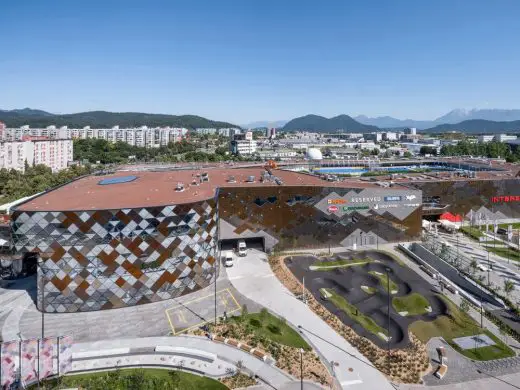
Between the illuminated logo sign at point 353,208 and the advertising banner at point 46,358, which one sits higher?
the illuminated logo sign at point 353,208

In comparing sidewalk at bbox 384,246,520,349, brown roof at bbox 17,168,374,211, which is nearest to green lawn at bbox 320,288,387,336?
sidewalk at bbox 384,246,520,349

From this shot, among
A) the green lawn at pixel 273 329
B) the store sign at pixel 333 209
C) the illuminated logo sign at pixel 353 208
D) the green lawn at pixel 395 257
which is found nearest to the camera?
the green lawn at pixel 273 329

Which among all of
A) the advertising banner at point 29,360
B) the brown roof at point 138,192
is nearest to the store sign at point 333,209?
the brown roof at point 138,192

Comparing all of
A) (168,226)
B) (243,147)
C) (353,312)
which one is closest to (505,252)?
(353,312)

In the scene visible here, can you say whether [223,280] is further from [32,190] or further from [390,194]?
[32,190]

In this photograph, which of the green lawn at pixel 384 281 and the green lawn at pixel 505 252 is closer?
the green lawn at pixel 384 281

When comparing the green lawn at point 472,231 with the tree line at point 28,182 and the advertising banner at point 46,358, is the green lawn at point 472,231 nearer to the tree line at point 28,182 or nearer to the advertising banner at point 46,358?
the advertising banner at point 46,358
